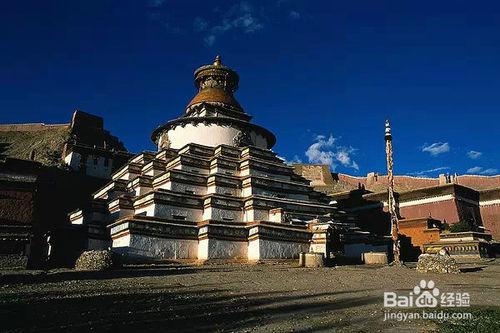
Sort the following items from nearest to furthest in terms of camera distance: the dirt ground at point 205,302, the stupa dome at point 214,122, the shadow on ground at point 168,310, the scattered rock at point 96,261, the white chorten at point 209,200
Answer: the shadow on ground at point 168,310
the dirt ground at point 205,302
the scattered rock at point 96,261
the white chorten at point 209,200
the stupa dome at point 214,122

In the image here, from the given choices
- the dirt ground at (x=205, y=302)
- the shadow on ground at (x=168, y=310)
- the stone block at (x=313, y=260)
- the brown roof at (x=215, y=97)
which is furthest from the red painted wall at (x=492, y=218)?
the shadow on ground at (x=168, y=310)

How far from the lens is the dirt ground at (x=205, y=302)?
613 cm

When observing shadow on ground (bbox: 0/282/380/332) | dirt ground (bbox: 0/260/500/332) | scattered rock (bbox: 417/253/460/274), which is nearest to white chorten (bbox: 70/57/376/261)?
scattered rock (bbox: 417/253/460/274)

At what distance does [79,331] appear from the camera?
5.64 meters

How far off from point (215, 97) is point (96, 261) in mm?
18990

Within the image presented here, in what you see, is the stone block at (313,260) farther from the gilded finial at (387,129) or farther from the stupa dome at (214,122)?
the stupa dome at (214,122)

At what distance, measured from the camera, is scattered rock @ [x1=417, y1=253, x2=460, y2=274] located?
15.8 m

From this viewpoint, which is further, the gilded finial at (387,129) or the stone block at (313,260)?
the gilded finial at (387,129)

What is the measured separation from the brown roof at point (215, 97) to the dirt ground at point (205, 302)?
65.2 feet

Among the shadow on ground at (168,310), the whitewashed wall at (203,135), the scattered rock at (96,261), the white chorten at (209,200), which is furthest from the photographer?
the whitewashed wall at (203,135)

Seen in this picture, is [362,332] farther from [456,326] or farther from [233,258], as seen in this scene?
[233,258]

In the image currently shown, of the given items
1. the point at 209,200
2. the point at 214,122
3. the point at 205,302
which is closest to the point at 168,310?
the point at 205,302

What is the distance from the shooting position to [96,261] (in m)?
15.1

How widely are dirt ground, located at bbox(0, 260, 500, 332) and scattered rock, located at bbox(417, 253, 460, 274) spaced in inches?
88.8
